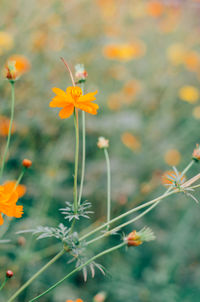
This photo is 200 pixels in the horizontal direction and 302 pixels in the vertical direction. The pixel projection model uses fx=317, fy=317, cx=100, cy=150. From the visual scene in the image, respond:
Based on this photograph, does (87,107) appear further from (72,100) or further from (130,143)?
(130,143)

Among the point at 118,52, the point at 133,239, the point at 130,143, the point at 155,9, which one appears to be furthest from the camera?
the point at 155,9

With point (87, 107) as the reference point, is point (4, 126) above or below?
above

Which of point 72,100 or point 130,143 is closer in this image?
point 72,100

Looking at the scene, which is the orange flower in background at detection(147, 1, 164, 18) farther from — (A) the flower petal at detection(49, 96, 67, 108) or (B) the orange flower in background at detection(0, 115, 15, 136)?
(A) the flower petal at detection(49, 96, 67, 108)

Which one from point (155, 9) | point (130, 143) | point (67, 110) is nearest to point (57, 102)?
point (67, 110)

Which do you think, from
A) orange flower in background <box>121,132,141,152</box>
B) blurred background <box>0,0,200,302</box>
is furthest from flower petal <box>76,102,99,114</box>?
orange flower in background <box>121,132,141,152</box>

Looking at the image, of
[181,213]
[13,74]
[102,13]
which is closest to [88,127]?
[181,213]

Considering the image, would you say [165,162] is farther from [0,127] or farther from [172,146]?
[0,127]
